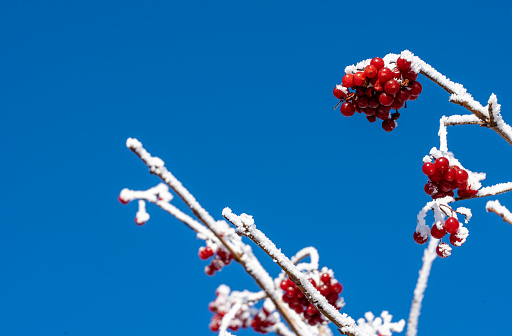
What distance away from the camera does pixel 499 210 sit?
159 centimetres

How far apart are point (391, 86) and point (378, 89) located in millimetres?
70

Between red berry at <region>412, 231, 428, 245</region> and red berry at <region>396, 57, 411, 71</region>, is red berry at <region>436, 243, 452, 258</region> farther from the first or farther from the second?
red berry at <region>396, 57, 411, 71</region>

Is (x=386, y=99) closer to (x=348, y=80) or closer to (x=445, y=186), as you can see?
(x=348, y=80)

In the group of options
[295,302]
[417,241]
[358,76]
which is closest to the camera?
[358,76]

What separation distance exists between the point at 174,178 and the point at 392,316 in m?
3.58

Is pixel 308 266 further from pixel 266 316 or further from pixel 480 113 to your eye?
pixel 480 113

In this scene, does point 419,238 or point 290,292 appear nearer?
point 419,238

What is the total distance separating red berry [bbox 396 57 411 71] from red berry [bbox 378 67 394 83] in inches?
1.8

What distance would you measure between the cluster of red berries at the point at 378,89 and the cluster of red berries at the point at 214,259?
2.05m

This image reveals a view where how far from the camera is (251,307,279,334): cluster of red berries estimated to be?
4438mm

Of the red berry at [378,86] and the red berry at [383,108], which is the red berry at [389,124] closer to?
the red berry at [383,108]

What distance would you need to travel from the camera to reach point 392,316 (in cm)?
455

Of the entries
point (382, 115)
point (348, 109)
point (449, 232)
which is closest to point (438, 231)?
point (449, 232)

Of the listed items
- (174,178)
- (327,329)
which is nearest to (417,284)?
(327,329)
